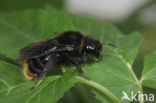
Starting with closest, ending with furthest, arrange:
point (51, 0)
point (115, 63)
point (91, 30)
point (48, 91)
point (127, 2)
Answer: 1. point (48, 91)
2. point (115, 63)
3. point (91, 30)
4. point (51, 0)
5. point (127, 2)

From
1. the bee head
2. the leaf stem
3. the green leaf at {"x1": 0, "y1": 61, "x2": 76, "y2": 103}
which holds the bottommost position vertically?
the leaf stem

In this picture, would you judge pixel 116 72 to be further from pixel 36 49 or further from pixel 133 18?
pixel 133 18

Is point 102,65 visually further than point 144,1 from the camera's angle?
No

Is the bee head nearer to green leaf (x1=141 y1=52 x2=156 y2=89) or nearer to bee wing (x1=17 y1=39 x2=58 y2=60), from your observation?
bee wing (x1=17 y1=39 x2=58 y2=60)

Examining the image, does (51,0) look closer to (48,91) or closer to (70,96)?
(70,96)

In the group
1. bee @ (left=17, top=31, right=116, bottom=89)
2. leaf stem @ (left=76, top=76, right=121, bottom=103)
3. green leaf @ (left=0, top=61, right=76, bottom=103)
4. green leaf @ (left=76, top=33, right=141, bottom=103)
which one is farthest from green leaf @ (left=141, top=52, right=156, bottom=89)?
green leaf @ (left=0, top=61, right=76, bottom=103)

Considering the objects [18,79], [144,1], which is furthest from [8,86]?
[144,1]

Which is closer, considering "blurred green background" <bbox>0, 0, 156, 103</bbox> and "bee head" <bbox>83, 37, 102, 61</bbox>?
"bee head" <bbox>83, 37, 102, 61</bbox>

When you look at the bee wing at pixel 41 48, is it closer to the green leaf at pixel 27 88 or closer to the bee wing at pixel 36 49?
the bee wing at pixel 36 49
